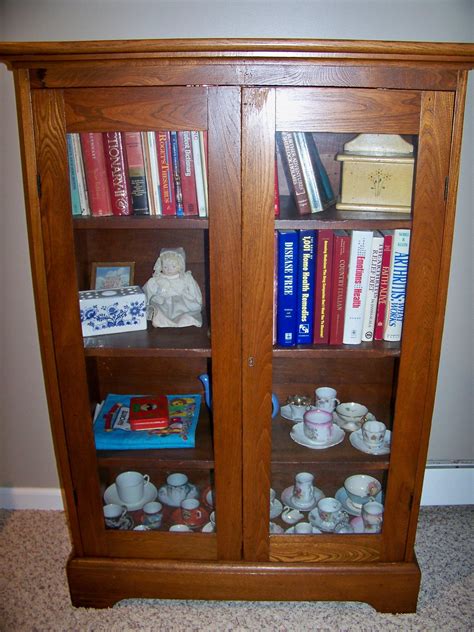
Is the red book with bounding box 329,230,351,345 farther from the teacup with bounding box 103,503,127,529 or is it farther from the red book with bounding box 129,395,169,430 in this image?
the teacup with bounding box 103,503,127,529

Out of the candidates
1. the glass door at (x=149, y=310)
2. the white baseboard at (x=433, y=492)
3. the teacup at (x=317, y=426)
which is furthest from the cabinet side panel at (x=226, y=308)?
the white baseboard at (x=433, y=492)

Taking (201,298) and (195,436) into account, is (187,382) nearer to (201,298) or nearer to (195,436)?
(195,436)

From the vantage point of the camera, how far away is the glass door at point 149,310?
1.16 meters

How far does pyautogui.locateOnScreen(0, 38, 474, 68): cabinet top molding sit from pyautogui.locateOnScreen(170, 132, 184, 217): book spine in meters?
0.18

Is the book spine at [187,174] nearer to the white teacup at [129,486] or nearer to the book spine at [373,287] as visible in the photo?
the book spine at [373,287]

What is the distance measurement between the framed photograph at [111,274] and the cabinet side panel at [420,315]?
734 mm

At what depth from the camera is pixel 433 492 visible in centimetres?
194

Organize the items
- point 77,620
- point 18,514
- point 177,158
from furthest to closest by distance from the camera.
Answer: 1. point 18,514
2. point 77,620
3. point 177,158

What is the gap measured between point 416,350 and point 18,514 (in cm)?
150

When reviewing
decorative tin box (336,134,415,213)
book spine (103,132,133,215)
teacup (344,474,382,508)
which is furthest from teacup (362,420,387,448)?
book spine (103,132,133,215)

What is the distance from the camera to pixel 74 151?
1.21m

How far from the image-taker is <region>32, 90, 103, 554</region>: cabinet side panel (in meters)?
1.16

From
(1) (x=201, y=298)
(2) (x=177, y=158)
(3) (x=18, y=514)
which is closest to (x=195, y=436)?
(1) (x=201, y=298)

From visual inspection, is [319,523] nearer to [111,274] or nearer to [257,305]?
[257,305]
